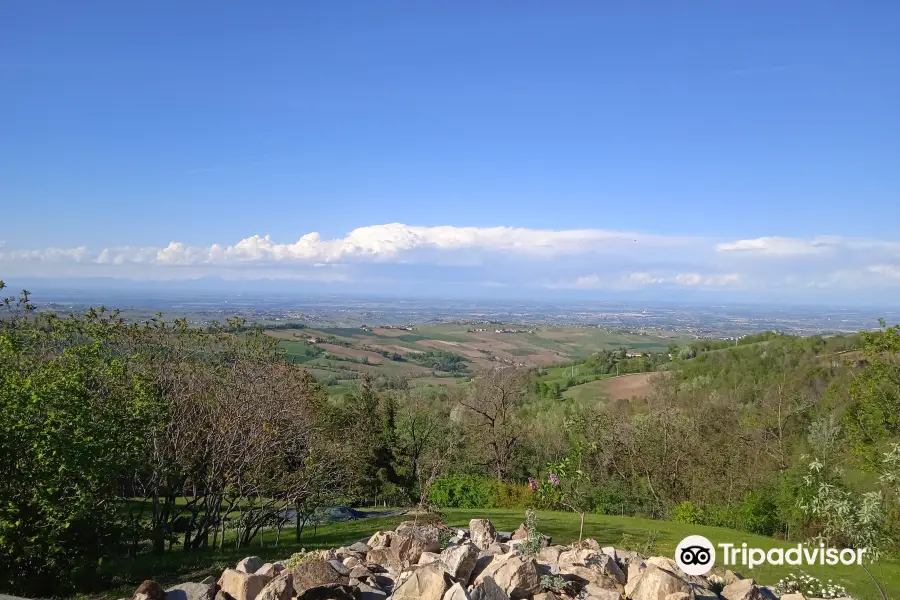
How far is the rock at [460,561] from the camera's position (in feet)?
22.9

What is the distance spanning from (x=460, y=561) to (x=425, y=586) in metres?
0.78

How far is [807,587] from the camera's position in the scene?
9688mm

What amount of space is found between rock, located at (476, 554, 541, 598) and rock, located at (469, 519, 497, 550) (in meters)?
2.96

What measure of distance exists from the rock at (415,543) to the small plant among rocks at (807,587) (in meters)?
5.36

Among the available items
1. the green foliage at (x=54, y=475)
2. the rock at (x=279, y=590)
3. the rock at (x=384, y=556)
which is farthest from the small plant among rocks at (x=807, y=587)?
the green foliage at (x=54, y=475)

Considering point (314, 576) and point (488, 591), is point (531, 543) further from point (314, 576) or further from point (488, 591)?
point (314, 576)

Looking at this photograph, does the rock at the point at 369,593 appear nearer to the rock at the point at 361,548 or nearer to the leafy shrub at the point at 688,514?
the rock at the point at 361,548

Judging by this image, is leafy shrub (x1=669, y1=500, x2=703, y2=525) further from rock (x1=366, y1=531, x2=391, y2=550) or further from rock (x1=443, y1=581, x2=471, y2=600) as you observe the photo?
rock (x1=443, y1=581, x2=471, y2=600)

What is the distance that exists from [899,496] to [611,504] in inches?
617

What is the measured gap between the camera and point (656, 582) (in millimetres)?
6617

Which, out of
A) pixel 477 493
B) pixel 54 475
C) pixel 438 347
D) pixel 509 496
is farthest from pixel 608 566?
pixel 438 347

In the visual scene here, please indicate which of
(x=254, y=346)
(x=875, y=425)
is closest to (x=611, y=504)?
(x=875, y=425)

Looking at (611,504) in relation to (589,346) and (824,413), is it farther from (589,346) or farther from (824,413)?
(589,346)

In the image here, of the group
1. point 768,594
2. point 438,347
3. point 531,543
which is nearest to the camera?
point 768,594
